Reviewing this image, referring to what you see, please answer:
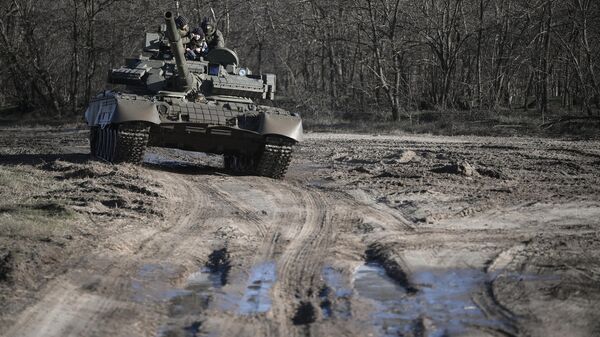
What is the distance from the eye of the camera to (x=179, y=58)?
12844 millimetres

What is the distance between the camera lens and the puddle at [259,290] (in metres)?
5.24

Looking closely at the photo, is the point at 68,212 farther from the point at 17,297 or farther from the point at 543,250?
the point at 543,250

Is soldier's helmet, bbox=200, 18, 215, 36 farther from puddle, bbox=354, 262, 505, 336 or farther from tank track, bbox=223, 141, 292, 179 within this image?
puddle, bbox=354, 262, 505, 336

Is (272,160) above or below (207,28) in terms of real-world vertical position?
below

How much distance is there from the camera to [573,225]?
8281 millimetres

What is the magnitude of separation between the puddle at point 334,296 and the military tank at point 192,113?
6.19 m

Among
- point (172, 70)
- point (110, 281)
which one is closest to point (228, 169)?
point (172, 70)

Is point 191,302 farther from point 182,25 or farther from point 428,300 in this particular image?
point 182,25

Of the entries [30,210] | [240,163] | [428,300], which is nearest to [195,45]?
[240,163]

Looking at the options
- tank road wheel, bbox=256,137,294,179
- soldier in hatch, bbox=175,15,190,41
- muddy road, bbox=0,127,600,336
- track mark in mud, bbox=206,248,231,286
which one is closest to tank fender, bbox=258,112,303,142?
tank road wheel, bbox=256,137,294,179

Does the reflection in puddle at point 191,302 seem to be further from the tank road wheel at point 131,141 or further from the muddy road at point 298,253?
the tank road wheel at point 131,141

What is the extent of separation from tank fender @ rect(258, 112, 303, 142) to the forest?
15594 millimetres

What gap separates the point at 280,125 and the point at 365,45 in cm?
1840

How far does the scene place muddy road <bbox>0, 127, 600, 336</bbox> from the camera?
4910 millimetres
